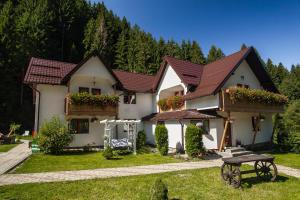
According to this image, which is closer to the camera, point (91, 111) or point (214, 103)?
point (214, 103)

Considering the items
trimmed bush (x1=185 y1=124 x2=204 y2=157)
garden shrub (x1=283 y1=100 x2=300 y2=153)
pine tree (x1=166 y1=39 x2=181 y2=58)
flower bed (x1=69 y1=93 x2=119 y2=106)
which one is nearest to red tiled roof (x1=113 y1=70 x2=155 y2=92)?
flower bed (x1=69 y1=93 x2=119 y2=106)

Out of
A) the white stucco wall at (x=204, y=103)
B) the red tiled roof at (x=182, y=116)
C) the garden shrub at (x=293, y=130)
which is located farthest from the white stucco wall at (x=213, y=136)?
the garden shrub at (x=293, y=130)

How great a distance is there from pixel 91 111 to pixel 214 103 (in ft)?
32.3

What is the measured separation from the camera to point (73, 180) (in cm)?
948

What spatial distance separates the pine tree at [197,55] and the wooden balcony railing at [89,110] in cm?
4021

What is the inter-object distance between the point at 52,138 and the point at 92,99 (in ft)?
14.4

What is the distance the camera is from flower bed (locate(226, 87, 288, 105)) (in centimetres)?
1731

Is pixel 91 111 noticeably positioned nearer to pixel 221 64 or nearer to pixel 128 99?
pixel 128 99

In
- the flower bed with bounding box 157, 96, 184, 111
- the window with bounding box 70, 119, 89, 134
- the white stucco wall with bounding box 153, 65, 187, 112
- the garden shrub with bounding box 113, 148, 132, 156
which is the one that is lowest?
the garden shrub with bounding box 113, 148, 132, 156

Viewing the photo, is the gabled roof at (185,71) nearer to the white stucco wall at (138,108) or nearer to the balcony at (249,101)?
the white stucco wall at (138,108)

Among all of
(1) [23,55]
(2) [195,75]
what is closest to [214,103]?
(2) [195,75]

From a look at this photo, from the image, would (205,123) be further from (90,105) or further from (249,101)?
(90,105)

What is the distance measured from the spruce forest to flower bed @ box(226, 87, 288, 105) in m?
28.0

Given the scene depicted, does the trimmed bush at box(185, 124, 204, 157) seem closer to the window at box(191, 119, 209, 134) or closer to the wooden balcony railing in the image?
the window at box(191, 119, 209, 134)
